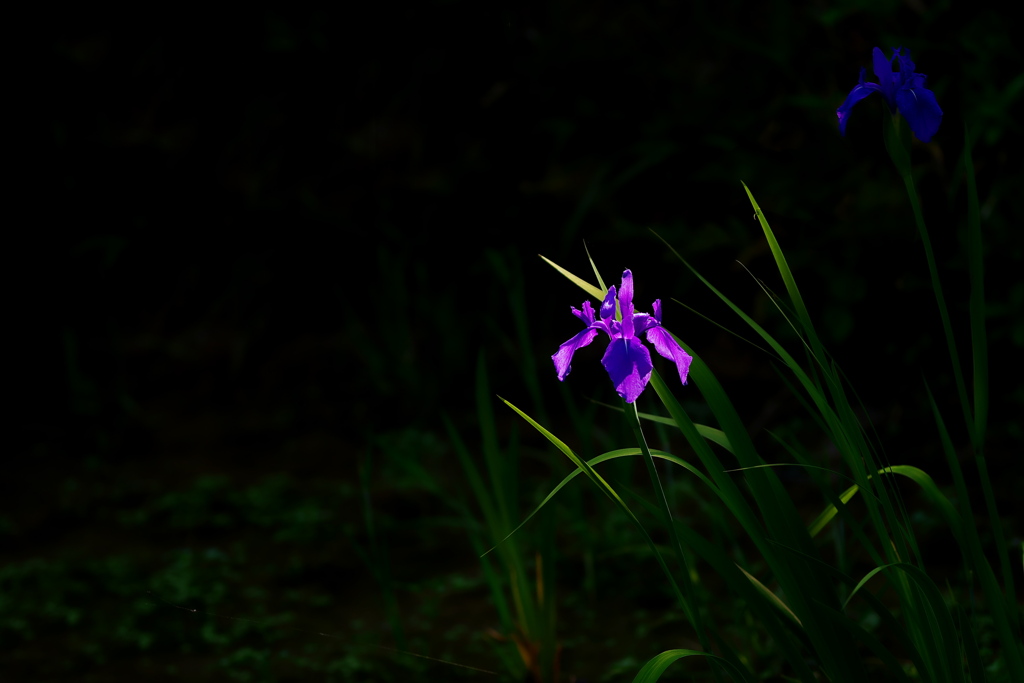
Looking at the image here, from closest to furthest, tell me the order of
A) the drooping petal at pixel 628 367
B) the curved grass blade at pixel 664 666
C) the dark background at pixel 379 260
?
the drooping petal at pixel 628 367
the curved grass blade at pixel 664 666
the dark background at pixel 379 260

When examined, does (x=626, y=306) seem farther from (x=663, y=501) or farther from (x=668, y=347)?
(x=663, y=501)

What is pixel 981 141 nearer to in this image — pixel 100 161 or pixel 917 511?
pixel 917 511

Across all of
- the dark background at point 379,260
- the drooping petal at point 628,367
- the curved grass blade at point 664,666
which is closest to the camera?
the drooping petal at point 628,367

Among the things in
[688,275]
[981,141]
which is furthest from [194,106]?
[981,141]

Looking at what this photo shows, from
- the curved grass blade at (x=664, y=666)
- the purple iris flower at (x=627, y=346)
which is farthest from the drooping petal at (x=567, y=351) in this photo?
the curved grass blade at (x=664, y=666)

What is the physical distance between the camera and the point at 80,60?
331cm

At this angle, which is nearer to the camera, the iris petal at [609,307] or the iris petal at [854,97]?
the iris petal at [609,307]

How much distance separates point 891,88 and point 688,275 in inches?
65.0

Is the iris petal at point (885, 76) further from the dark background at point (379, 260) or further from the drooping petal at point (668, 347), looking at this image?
the drooping petal at point (668, 347)

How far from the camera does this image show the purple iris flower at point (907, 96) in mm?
807

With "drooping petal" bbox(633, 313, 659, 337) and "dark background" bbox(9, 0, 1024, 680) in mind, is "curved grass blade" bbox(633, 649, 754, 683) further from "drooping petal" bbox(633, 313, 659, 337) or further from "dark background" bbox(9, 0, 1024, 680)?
"dark background" bbox(9, 0, 1024, 680)

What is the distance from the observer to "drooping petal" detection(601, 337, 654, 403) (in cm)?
68

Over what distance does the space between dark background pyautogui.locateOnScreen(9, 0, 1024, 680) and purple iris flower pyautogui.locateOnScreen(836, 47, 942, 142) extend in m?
0.23

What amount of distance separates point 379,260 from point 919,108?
2240mm
